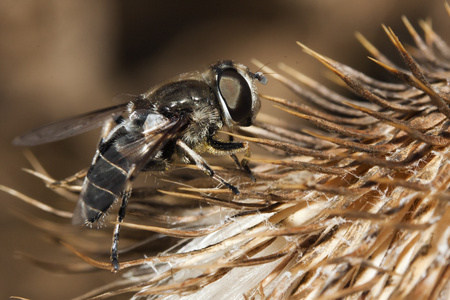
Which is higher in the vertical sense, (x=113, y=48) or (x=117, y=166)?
(x=113, y=48)

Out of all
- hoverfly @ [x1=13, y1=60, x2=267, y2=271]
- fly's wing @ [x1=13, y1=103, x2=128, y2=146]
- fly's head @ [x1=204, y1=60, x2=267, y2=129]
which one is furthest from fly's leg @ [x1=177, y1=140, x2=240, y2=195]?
fly's wing @ [x1=13, y1=103, x2=128, y2=146]

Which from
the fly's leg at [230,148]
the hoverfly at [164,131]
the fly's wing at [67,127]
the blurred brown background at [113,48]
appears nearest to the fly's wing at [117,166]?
the hoverfly at [164,131]

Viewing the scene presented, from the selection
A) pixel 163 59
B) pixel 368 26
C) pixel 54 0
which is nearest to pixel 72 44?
pixel 54 0

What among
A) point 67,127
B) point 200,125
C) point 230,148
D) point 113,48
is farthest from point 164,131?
point 113,48

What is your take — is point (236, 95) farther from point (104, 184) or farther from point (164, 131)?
point (104, 184)

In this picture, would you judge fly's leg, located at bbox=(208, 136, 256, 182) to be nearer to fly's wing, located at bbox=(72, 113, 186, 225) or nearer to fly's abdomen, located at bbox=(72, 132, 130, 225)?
fly's wing, located at bbox=(72, 113, 186, 225)

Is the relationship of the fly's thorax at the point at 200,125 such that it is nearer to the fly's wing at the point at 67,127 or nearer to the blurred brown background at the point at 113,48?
the fly's wing at the point at 67,127

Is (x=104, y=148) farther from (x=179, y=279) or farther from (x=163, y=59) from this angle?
(x=163, y=59)

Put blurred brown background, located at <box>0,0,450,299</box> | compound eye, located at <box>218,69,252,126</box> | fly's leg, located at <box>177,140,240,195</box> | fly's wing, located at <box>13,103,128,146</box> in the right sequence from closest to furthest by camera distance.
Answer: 1. fly's leg, located at <box>177,140,240,195</box>
2. compound eye, located at <box>218,69,252,126</box>
3. fly's wing, located at <box>13,103,128,146</box>
4. blurred brown background, located at <box>0,0,450,299</box>
